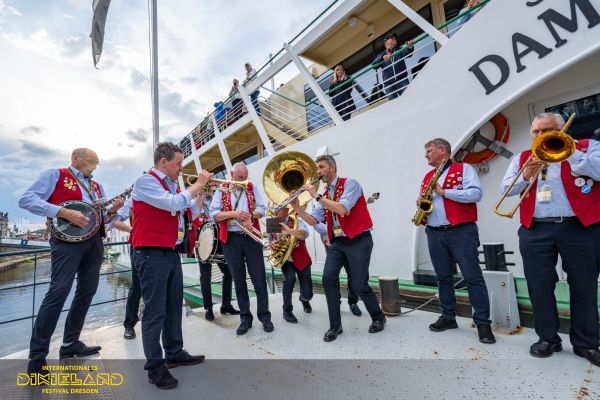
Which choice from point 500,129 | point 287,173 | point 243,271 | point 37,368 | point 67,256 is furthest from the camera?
point 500,129

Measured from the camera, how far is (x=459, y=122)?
4207 millimetres

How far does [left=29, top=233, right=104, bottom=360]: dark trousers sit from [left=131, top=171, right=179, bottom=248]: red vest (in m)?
0.79

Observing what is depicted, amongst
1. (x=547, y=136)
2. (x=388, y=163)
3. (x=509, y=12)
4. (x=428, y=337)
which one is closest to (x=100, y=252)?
(x=428, y=337)

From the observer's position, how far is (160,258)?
87.4 inches

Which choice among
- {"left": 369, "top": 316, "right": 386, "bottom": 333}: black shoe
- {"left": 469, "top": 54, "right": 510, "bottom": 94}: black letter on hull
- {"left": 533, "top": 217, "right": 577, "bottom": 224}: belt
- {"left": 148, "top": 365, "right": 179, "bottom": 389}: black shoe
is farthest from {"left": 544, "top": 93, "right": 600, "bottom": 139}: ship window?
{"left": 148, "top": 365, "right": 179, "bottom": 389}: black shoe

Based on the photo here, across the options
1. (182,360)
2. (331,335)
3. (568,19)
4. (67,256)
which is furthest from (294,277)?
(568,19)

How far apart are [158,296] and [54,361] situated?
4.55 feet

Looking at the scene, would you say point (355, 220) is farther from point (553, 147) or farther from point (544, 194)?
point (553, 147)

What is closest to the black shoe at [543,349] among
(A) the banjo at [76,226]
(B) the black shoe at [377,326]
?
(B) the black shoe at [377,326]

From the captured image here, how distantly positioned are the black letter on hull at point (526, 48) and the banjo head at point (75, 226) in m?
4.92

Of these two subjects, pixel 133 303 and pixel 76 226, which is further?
pixel 133 303

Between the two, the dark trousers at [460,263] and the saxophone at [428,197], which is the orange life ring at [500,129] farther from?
the dark trousers at [460,263]

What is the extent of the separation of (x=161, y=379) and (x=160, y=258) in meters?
0.83

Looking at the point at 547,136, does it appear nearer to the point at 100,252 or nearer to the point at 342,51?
the point at 100,252
